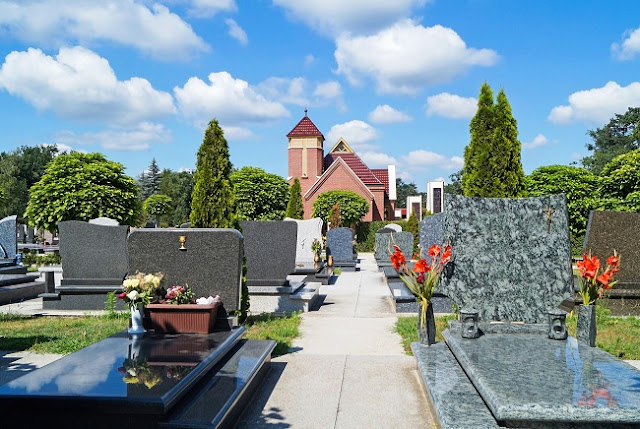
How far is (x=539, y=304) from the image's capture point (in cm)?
643

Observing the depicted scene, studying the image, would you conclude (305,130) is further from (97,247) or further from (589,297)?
(589,297)

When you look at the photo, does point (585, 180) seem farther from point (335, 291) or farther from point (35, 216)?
point (35, 216)

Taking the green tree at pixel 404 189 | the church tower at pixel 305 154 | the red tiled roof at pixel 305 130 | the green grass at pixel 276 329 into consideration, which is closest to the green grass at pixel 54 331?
the green grass at pixel 276 329

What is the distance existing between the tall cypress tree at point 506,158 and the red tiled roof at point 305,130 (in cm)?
3542

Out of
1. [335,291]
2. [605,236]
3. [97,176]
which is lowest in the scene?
[335,291]

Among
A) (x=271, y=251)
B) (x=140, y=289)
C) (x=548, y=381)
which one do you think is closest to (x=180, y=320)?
(x=140, y=289)

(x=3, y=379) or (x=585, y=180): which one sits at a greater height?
(x=585, y=180)

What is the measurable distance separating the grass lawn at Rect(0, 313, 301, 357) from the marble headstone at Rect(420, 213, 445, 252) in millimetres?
3533

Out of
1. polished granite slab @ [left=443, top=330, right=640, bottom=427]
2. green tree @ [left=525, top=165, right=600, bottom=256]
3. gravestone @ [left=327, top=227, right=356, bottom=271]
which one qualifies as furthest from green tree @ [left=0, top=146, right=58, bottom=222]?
polished granite slab @ [left=443, top=330, right=640, bottom=427]

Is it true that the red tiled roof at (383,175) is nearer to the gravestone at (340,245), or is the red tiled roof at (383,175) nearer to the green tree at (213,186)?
the gravestone at (340,245)

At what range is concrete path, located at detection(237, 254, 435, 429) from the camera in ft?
15.3

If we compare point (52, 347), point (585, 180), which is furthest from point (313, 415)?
point (585, 180)

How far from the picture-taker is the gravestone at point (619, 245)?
9961 millimetres

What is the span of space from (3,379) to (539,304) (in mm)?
6420
